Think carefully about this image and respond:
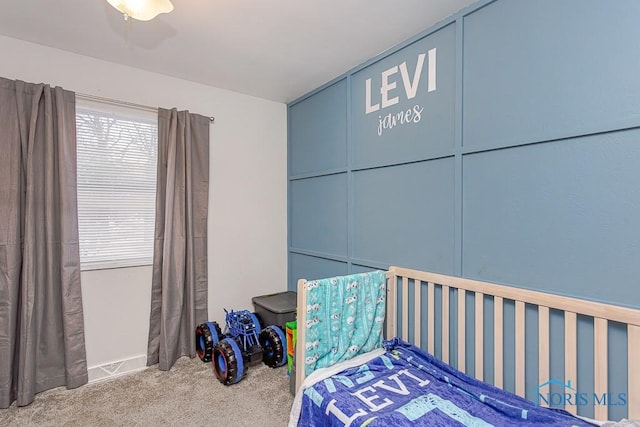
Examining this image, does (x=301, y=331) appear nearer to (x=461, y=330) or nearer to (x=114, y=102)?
(x=461, y=330)

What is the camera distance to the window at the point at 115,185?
7.62ft

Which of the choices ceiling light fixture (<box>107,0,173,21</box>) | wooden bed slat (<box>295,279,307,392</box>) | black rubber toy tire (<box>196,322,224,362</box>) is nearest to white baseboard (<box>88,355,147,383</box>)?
black rubber toy tire (<box>196,322,224,362</box>)

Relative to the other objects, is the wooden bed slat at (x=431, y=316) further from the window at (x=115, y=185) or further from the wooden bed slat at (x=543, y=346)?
the window at (x=115, y=185)

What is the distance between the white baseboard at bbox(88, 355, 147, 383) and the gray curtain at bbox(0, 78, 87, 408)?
0.10 meters

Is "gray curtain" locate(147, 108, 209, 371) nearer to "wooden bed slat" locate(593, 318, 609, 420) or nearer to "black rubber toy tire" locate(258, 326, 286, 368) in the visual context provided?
"black rubber toy tire" locate(258, 326, 286, 368)

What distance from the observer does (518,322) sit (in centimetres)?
154

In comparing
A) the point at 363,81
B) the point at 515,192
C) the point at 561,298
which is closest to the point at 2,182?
the point at 363,81

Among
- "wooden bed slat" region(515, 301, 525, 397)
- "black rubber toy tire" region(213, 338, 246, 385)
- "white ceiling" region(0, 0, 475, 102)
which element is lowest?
"black rubber toy tire" region(213, 338, 246, 385)

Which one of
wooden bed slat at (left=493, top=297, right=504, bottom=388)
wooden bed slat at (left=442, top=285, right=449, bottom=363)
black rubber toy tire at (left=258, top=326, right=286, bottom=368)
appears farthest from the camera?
black rubber toy tire at (left=258, top=326, right=286, bottom=368)

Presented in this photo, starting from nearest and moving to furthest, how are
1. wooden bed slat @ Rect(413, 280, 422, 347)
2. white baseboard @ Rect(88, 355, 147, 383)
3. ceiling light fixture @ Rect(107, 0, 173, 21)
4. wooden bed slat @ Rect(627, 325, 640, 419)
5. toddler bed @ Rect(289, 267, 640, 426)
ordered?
wooden bed slat @ Rect(627, 325, 640, 419)
toddler bed @ Rect(289, 267, 640, 426)
ceiling light fixture @ Rect(107, 0, 173, 21)
wooden bed slat @ Rect(413, 280, 422, 347)
white baseboard @ Rect(88, 355, 147, 383)

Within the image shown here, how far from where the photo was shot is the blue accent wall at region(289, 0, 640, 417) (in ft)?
4.25

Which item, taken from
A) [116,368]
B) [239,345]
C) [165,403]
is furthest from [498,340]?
[116,368]

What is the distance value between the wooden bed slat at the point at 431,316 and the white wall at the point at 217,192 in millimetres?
1707

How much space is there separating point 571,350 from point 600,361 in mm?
98
